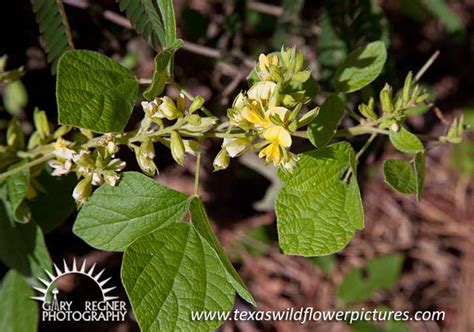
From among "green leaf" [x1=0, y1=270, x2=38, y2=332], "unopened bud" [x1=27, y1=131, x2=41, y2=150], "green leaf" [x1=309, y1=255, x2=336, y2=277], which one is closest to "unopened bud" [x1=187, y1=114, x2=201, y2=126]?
"unopened bud" [x1=27, y1=131, x2=41, y2=150]

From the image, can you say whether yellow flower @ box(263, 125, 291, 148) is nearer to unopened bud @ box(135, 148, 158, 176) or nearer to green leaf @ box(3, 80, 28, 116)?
unopened bud @ box(135, 148, 158, 176)

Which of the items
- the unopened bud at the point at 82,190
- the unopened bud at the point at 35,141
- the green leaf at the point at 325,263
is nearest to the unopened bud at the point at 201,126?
the unopened bud at the point at 82,190

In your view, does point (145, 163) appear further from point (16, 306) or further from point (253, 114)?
point (16, 306)

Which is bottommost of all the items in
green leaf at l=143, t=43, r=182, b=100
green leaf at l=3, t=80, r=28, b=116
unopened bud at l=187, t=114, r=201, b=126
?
unopened bud at l=187, t=114, r=201, b=126

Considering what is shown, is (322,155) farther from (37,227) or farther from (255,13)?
(255,13)

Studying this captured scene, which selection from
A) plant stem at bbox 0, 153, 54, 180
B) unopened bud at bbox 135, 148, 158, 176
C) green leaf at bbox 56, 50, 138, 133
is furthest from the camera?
plant stem at bbox 0, 153, 54, 180
